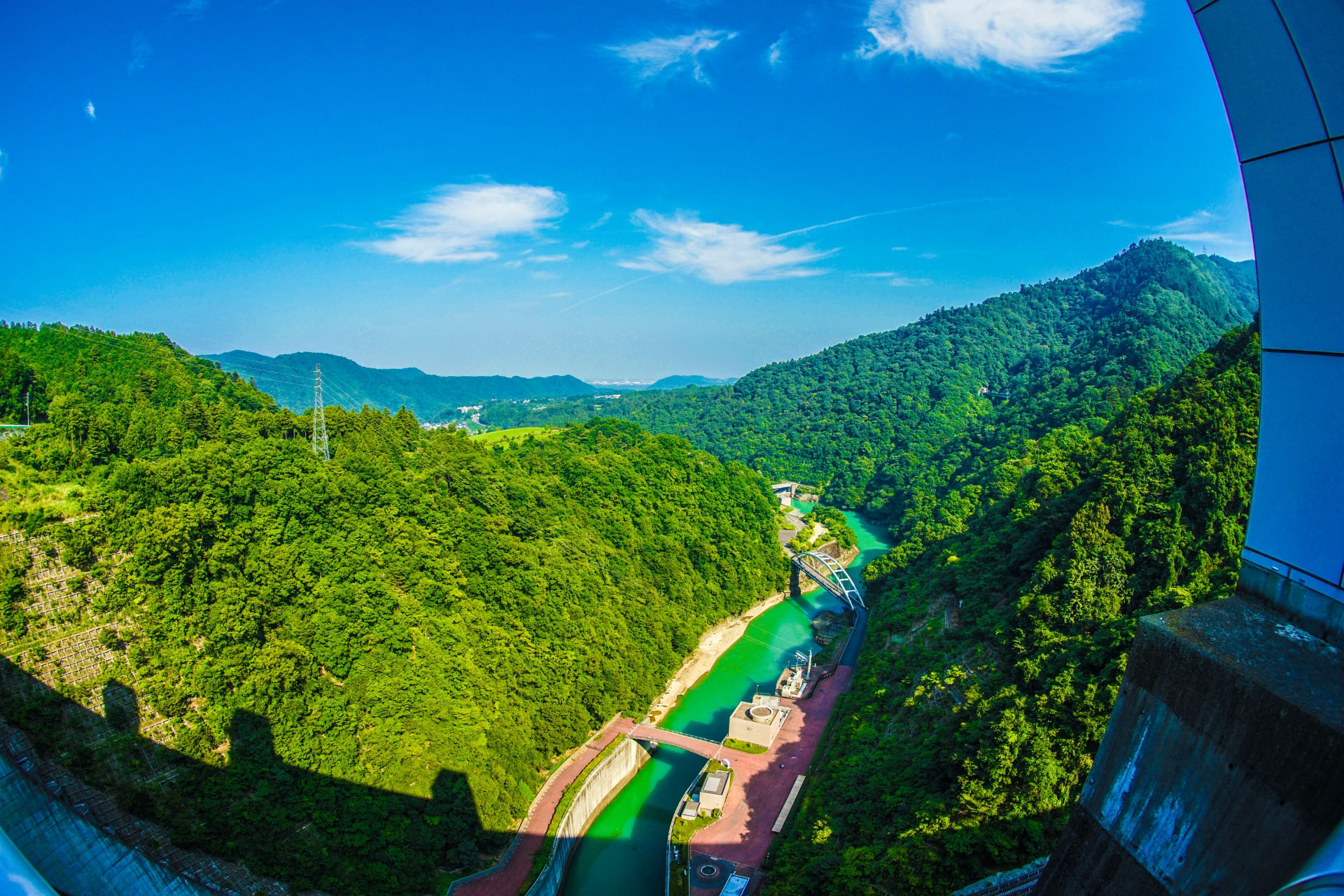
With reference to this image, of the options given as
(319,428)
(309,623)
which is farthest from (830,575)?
(309,623)

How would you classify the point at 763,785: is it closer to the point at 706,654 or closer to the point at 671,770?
the point at 671,770

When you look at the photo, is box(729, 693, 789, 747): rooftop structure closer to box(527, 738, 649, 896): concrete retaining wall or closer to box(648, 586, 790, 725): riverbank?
box(527, 738, 649, 896): concrete retaining wall

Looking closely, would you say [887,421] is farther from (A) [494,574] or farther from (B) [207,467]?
(B) [207,467]

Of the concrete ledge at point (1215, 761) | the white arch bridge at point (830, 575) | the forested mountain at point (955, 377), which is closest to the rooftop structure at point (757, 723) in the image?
the white arch bridge at point (830, 575)

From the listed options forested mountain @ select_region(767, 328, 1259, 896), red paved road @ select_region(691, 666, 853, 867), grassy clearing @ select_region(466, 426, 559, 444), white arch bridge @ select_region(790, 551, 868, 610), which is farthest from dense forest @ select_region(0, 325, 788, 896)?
grassy clearing @ select_region(466, 426, 559, 444)

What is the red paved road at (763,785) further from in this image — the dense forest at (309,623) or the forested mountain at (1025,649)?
the dense forest at (309,623)

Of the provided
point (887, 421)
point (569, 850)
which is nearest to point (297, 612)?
point (569, 850)
